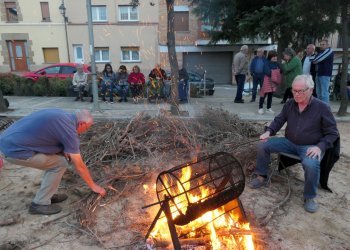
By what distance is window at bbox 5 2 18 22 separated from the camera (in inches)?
820

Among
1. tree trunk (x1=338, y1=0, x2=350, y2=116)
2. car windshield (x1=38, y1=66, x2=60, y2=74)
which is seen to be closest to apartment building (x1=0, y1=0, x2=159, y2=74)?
car windshield (x1=38, y1=66, x2=60, y2=74)

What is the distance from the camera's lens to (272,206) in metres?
3.52

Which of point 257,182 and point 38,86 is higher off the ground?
point 38,86

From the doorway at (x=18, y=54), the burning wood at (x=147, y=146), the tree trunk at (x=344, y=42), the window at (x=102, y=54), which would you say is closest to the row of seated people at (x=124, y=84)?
the burning wood at (x=147, y=146)

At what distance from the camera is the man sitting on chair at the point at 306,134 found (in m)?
3.35

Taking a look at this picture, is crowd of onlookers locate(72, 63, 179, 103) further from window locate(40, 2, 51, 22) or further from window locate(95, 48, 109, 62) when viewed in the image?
Answer: window locate(40, 2, 51, 22)

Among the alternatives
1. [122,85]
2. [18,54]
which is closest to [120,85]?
[122,85]

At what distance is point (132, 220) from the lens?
3.24 metres

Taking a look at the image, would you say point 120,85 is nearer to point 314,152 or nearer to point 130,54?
point 314,152

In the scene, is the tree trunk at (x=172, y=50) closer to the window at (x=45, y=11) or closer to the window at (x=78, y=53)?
the window at (x=78, y=53)

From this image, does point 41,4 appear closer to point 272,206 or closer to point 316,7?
point 316,7

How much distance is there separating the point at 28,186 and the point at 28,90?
9208 mm

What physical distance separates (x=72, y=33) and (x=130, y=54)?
4166 millimetres

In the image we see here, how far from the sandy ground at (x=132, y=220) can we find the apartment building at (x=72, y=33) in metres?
18.2
